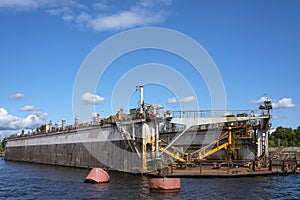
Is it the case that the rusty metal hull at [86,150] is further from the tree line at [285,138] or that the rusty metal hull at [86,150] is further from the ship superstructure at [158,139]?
the tree line at [285,138]

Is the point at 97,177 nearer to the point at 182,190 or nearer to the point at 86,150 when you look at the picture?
the point at 182,190

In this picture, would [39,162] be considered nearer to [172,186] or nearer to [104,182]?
[104,182]

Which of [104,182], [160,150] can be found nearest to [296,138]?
[160,150]

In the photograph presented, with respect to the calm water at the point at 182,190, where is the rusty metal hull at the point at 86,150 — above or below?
above

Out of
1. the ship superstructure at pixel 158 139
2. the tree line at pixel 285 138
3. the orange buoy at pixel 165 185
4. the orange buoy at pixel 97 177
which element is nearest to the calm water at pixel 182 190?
the orange buoy at pixel 165 185

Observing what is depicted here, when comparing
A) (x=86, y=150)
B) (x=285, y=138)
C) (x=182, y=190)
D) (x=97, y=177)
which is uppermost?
(x=285, y=138)

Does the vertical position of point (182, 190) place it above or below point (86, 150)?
below

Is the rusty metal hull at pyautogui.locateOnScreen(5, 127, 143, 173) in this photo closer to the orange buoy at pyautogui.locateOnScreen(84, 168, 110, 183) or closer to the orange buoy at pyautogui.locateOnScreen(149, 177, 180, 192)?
the orange buoy at pyautogui.locateOnScreen(84, 168, 110, 183)

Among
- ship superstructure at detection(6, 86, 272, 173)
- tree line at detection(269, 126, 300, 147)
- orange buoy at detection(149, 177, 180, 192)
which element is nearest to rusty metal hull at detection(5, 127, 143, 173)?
ship superstructure at detection(6, 86, 272, 173)

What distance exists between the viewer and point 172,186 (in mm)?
34062

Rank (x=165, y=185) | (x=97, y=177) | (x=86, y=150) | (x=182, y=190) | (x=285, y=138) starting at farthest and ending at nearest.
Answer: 1. (x=285, y=138)
2. (x=86, y=150)
3. (x=97, y=177)
4. (x=182, y=190)
5. (x=165, y=185)

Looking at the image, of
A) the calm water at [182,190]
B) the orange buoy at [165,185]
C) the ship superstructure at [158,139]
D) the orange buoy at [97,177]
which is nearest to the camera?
the calm water at [182,190]

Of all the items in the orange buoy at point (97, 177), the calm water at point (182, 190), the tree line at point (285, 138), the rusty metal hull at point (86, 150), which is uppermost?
the tree line at point (285, 138)

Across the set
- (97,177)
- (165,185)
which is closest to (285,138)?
(97,177)
